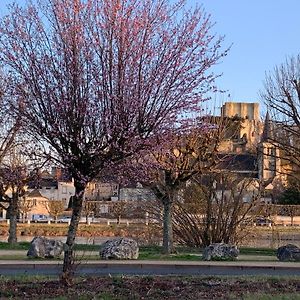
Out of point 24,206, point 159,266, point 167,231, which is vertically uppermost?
point 24,206

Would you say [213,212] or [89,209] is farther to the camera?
[89,209]

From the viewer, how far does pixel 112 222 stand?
57.6 m

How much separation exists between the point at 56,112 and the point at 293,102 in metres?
21.8

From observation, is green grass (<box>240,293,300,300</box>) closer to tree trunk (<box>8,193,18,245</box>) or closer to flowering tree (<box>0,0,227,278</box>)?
flowering tree (<box>0,0,227,278</box>)

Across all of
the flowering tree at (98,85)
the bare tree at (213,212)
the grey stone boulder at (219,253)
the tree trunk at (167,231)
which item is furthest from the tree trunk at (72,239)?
the bare tree at (213,212)

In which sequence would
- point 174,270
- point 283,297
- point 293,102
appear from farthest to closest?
point 293,102
point 174,270
point 283,297

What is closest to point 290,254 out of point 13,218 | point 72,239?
point 72,239

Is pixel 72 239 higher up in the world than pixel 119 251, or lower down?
higher up

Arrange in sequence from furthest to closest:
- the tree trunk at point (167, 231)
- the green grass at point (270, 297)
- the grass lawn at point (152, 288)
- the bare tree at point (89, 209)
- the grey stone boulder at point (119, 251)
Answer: the bare tree at point (89, 209), the tree trunk at point (167, 231), the grey stone boulder at point (119, 251), the grass lawn at point (152, 288), the green grass at point (270, 297)

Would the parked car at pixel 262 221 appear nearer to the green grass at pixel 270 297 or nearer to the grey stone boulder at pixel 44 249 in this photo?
the grey stone boulder at pixel 44 249

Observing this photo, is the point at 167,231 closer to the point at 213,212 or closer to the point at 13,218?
the point at 213,212

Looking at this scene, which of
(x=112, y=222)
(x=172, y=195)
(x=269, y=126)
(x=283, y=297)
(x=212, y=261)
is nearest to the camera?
(x=283, y=297)

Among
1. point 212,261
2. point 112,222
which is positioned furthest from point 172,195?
point 112,222

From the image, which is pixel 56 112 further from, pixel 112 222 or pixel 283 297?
pixel 112 222
